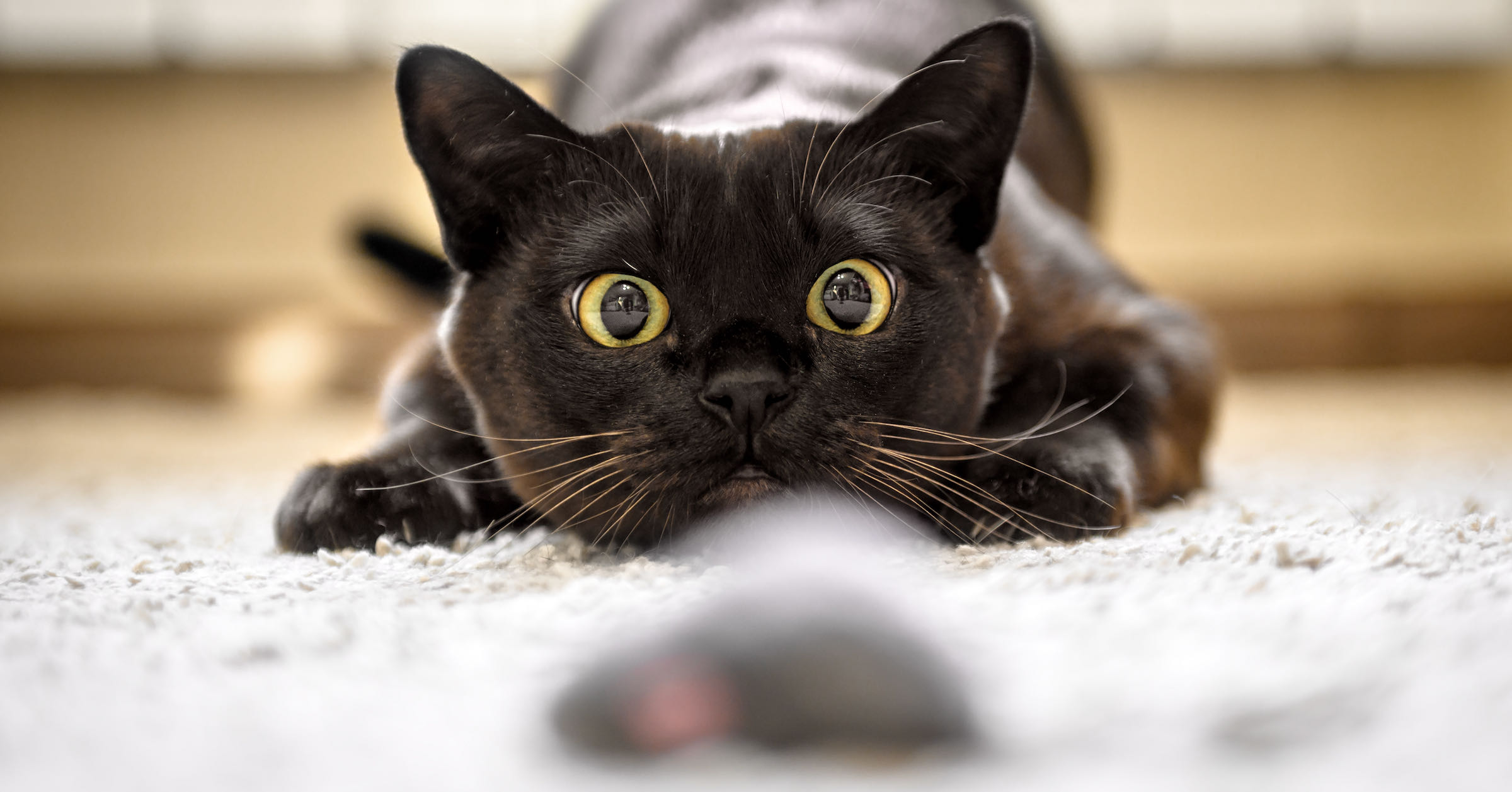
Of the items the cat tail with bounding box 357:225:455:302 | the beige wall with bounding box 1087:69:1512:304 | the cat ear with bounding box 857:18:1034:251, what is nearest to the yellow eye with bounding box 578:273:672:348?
the cat ear with bounding box 857:18:1034:251

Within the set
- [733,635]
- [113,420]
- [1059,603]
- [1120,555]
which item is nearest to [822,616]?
[733,635]

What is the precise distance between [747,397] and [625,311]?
4.8 inches

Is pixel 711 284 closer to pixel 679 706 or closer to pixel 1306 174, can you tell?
pixel 679 706

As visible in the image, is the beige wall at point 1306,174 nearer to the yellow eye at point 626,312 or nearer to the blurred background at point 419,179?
the blurred background at point 419,179

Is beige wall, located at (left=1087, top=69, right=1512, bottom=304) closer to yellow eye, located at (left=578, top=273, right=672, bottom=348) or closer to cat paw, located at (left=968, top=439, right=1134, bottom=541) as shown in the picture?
cat paw, located at (left=968, top=439, right=1134, bottom=541)

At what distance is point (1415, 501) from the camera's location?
0.93 metres

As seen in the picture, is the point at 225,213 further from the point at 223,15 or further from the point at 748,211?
the point at 748,211

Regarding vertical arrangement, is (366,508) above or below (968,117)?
below

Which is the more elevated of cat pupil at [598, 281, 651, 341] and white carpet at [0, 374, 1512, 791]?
cat pupil at [598, 281, 651, 341]

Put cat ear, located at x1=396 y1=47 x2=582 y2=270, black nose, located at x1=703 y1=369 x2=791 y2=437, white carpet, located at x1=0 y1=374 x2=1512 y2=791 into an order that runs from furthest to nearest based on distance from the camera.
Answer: cat ear, located at x1=396 y1=47 x2=582 y2=270, black nose, located at x1=703 y1=369 x2=791 y2=437, white carpet, located at x1=0 y1=374 x2=1512 y2=791

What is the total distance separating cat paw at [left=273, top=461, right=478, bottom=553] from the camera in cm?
88

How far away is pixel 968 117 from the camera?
2.91ft

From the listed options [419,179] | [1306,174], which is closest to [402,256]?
[419,179]

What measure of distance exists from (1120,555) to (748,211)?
36 cm
